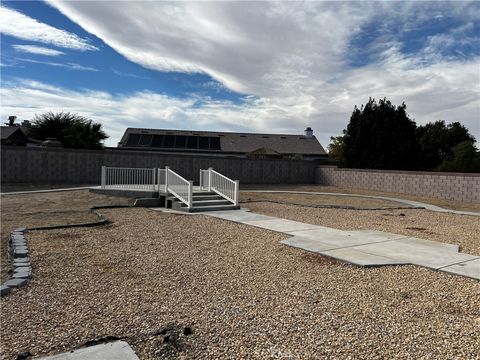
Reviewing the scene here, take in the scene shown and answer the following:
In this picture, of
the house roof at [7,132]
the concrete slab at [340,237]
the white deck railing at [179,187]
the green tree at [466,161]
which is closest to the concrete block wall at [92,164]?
the white deck railing at [179,187]

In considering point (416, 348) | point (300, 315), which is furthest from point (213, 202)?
point (416, 348)

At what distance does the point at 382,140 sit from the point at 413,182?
36.4 feet

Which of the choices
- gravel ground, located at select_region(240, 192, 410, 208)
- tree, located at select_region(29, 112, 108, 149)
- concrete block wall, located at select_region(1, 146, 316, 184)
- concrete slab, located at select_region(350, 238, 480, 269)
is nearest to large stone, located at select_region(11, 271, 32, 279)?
concrete slab, located at select_region(350, 238, 480, 269)

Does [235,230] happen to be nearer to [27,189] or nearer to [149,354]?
[149,354]

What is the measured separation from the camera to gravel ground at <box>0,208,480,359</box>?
127 inches

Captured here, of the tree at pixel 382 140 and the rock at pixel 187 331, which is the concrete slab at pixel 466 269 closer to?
the rock at pixel 187 331

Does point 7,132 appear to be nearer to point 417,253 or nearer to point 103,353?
point 417,253

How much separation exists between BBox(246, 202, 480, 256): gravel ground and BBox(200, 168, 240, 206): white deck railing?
0.81 meters

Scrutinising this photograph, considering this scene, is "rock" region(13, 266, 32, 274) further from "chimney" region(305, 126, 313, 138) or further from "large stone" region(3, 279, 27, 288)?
"chimney" region(305, 126, 313, 138)

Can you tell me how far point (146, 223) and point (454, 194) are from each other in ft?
48.1

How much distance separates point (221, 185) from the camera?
519 inches

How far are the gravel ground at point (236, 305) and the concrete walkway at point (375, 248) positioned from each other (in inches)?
13.5

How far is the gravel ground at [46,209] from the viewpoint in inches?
344

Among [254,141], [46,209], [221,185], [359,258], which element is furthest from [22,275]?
[254,141]
